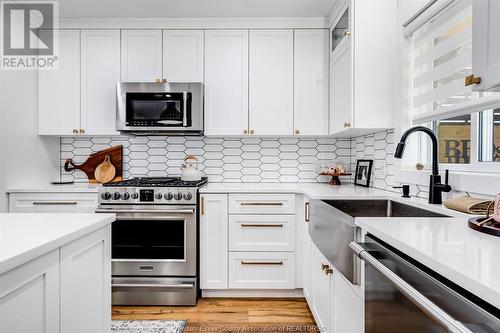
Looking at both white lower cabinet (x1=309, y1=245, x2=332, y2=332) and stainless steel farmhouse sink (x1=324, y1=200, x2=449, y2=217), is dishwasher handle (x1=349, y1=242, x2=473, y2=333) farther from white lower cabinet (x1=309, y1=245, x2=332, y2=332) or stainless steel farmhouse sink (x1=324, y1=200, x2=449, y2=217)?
stainless steel farmhouse sink (x1=324, y1=200, x2=449, y2=217)

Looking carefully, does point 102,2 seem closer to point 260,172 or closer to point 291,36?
point 291,36

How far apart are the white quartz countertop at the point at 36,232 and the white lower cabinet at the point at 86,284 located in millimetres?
49

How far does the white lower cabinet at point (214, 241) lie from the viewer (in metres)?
2.67

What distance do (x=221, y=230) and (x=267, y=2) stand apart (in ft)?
6.22

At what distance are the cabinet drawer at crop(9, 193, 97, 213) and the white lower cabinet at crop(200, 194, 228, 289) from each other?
95 cm

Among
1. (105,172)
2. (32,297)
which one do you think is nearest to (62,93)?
(105,172)

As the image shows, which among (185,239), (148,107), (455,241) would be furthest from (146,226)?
(455,241)

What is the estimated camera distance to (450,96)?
5.97 feet

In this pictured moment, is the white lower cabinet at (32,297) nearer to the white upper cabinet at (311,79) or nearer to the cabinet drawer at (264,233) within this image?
the cabinet drawer at (264,233)

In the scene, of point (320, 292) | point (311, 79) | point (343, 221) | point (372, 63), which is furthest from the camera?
point (311, 79)

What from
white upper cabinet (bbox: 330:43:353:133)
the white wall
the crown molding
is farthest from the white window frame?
the white wall

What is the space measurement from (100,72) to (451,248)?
121 inches

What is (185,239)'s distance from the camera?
8.59ft

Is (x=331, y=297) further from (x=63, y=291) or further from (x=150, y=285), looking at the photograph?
(x=150, y=285)
